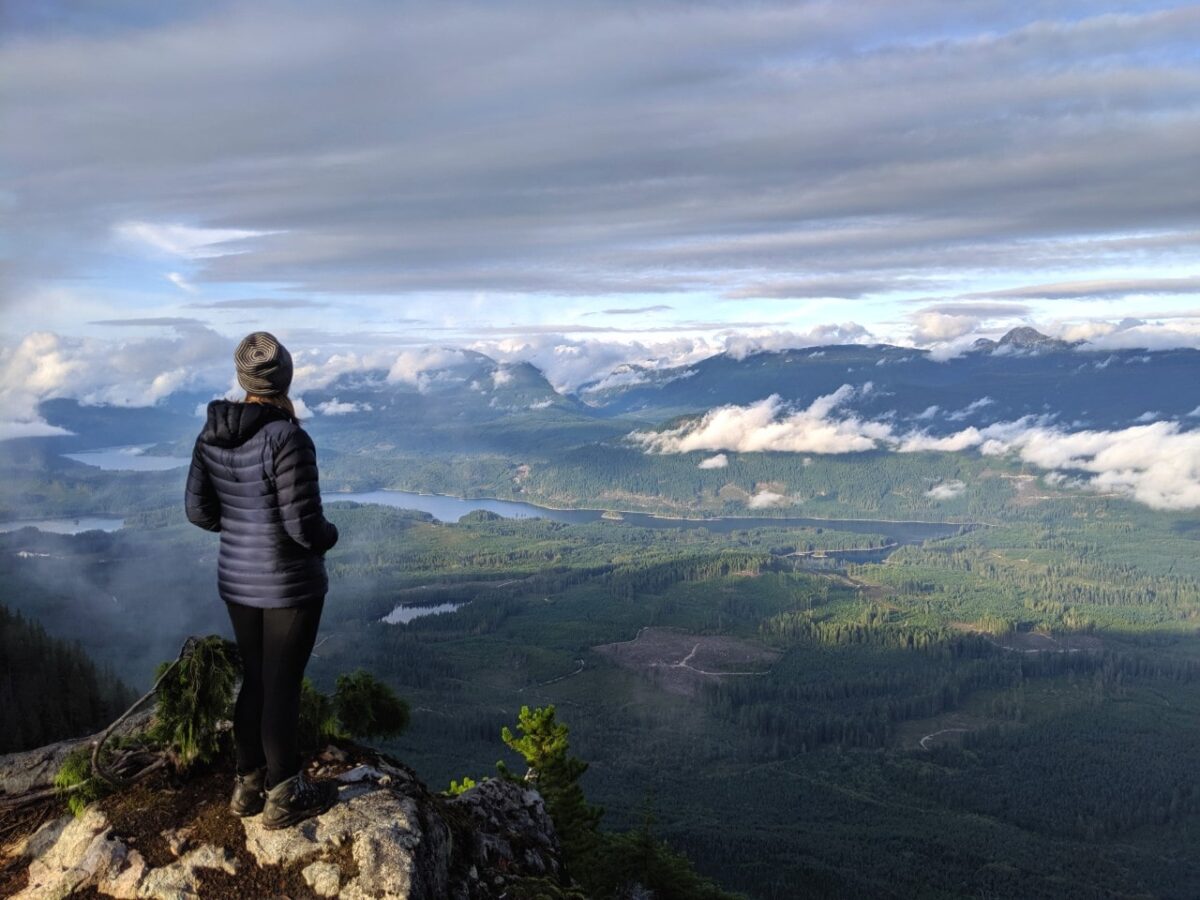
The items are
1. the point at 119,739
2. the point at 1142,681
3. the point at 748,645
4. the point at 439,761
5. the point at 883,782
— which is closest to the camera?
the point at 119,739

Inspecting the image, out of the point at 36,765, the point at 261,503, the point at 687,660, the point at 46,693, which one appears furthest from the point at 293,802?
the point at 687,660

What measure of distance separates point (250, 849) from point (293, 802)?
708 mm

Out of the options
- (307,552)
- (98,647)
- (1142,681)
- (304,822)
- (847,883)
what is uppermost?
(307,552)

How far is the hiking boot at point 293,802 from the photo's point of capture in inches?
438

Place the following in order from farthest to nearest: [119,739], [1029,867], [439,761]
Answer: [439,761]
[1029,867]
[119,739]

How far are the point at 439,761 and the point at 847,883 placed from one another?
49.0 m

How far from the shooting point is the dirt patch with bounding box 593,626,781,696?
17240 centimetres

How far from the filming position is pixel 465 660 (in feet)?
574

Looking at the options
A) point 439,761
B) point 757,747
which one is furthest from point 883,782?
point 439,761

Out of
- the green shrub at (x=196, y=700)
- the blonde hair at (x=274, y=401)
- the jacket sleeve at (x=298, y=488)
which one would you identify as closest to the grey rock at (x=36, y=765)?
the green shrub at (x=196, y=700)

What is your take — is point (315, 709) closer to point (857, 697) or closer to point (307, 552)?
point (307, 552)

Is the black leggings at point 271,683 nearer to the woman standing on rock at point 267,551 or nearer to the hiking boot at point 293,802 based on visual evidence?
the woman standing on rock at point 267,551

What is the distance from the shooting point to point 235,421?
10297 mm

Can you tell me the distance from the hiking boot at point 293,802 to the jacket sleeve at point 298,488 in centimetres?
318
